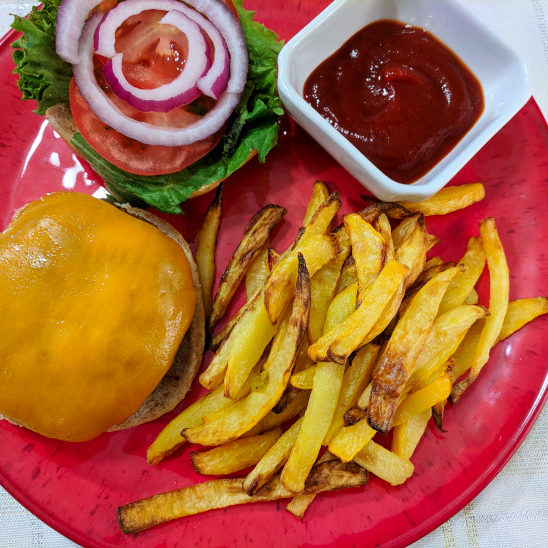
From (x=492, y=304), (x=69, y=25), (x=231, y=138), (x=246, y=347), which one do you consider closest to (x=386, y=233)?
(x=492, y=304)

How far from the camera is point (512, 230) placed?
89.7 inches

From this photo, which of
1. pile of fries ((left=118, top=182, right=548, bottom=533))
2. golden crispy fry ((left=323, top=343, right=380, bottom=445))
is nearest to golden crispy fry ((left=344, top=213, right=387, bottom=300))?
pile of fries ((left=118, top=182, right=548, bottom=533))

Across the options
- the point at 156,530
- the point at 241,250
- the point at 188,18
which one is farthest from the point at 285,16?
the point at 156,530

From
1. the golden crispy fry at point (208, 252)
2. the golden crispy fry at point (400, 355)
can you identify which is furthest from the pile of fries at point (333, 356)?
the golden crispy fry at point (208, 252)

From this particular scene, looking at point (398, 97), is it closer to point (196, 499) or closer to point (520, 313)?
point (520, 313)

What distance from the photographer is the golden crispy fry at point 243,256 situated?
2010 millimetres

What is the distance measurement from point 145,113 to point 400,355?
1.28m

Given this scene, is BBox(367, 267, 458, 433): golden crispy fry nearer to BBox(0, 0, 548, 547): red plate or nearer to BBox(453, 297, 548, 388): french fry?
BBox(453, 297, 548, 388): french fry

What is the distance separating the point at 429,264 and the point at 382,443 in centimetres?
74

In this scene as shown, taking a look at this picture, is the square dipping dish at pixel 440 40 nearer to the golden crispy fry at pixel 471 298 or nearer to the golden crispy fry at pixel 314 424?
the golden crispy fry at pixel 471 298

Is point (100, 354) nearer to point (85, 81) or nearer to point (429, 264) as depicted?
point (85, 81)

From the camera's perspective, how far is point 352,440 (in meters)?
1.69

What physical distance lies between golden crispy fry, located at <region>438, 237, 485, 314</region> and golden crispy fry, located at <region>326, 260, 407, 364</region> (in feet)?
1.22

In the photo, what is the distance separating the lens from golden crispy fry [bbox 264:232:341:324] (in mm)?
1687
